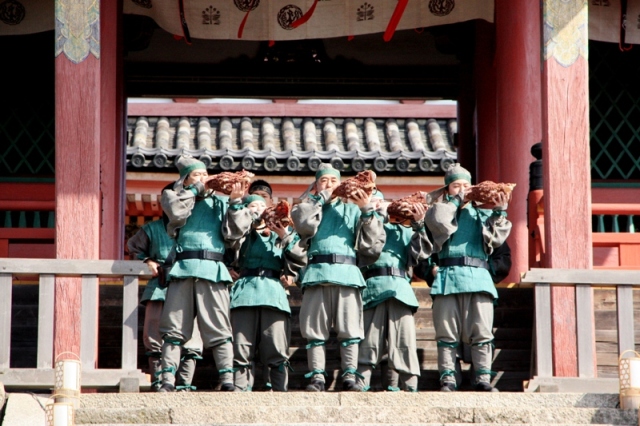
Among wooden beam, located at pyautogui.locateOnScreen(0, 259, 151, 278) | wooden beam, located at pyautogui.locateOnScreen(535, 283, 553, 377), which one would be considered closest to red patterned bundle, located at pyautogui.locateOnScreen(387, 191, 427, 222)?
wooden beam, located at pyautogui.locateOnScreen(535, 283, 553, 377)

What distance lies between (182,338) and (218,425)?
1485 millimetres

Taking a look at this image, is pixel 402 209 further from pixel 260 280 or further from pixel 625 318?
pixel 625 318

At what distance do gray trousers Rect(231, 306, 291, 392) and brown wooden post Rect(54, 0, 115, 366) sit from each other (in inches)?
46.8

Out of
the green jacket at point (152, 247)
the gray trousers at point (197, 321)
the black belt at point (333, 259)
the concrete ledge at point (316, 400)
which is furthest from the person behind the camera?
Answer: the green jacket at point (152, 247)

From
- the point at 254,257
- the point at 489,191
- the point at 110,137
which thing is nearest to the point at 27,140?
the point at 110,137

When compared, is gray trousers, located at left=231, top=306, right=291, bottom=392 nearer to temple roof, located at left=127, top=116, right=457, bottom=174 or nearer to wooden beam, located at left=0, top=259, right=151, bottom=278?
wooden beam, located at left=0, top=259, right=151, bottom=278

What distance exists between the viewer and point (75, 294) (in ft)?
34.6

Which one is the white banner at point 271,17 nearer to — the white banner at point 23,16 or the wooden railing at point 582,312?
the white banner at point 23,16

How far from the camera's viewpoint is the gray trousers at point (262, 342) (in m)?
10.2

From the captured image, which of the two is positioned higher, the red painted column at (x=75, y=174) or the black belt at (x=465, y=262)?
the red painted column at (x=75, y=174)

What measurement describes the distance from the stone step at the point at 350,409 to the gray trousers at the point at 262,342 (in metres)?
1.05

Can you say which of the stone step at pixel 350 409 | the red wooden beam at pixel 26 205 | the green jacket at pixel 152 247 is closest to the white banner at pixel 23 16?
the red wooden beam at pixel 26 205

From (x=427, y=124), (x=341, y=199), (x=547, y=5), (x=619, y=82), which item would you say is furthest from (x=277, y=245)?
(x=427, y=124)

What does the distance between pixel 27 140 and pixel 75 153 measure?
3.81 m
